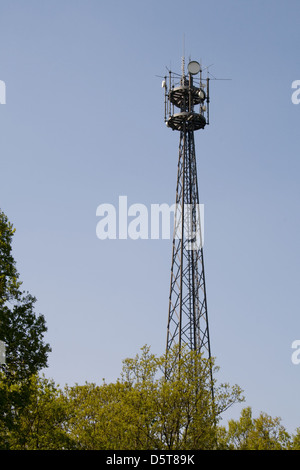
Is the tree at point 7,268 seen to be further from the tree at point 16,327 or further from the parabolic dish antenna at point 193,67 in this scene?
the parabolic dish antenna at point 193,67

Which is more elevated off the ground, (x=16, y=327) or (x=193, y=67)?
(x=193, y=67)

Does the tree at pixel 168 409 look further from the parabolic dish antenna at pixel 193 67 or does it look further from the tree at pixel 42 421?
the parabolic dish antenna at pixel 193 67

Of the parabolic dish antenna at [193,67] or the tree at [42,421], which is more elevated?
the parabolic dish antenna at [193,67]

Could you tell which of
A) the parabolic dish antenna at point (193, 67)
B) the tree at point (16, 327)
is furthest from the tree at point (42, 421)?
the parabolic dish antenna at point (193, 67)

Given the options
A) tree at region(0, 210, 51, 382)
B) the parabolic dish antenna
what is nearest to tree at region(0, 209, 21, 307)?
tree at region(0, 210, 51, 382)

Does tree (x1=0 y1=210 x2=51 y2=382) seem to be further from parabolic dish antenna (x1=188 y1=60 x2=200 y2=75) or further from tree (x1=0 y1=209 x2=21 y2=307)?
parabolic dish antenna (x1=188 y1=60 x2=200 y2=75)

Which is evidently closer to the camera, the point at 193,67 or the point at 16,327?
the point at 16,327

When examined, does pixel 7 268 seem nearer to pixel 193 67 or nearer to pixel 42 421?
pixel 42 421

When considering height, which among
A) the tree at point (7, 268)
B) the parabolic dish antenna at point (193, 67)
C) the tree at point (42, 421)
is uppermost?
the parabolic dish antenna at point (193, 67)

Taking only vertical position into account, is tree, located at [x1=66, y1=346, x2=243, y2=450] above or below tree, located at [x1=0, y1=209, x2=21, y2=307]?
below

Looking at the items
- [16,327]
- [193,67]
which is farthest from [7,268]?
[193,67]

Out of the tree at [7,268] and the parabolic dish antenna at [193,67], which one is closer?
the tree at [7,268]

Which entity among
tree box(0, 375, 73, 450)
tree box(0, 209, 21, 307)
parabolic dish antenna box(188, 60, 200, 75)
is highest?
parabolic dish antenna box(188, 60, 200, 75)
